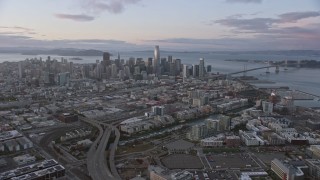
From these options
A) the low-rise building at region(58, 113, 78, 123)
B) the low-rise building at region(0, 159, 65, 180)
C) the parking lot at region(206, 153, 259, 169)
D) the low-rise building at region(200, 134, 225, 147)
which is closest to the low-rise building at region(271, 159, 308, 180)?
the parking lot at region(206, 153, 259, 169)

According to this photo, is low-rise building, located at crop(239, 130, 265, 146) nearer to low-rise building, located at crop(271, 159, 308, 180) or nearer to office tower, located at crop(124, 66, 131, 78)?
low-rise building, located at crop(271, 159, 308, 180)

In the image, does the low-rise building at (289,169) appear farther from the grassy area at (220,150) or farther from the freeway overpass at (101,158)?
the freeway overpass at (101,158)

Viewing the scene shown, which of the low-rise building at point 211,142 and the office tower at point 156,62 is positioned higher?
the office tower at point 156,62

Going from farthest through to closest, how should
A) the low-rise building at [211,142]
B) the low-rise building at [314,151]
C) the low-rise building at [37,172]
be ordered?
the low-rise building at [211,142]
the low-rise building at [314,151]
the low-rise building at [37,172]

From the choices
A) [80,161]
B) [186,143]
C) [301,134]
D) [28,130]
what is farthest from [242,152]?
[28,130]

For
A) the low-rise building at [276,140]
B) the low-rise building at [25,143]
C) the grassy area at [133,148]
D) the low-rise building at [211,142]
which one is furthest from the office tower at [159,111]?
the low-rise building at [25,143]

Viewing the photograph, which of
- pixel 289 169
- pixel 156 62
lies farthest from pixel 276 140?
pixel 156 62
